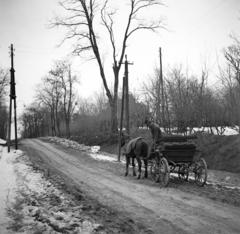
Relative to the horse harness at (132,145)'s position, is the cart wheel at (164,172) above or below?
below

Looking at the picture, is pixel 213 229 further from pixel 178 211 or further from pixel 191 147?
pixel 191 147

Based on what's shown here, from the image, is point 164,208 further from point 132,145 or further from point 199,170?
point 132,145

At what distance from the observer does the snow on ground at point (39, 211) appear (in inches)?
219

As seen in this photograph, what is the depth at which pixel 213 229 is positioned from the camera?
566cm

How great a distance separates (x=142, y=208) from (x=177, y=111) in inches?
594

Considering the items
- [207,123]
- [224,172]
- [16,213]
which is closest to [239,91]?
[207,123]

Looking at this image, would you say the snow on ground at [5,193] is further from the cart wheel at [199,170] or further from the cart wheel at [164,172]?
the cart wheel at [199,170]

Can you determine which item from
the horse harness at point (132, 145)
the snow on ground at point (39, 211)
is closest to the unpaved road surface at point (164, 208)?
the snow on ground at point (39, 211)

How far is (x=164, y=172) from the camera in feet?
33.4

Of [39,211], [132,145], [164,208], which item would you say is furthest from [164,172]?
[39,211]

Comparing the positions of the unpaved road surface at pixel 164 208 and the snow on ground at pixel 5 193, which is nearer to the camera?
the snow on ground at pixel 5 193

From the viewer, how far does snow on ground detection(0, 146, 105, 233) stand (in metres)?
5.57

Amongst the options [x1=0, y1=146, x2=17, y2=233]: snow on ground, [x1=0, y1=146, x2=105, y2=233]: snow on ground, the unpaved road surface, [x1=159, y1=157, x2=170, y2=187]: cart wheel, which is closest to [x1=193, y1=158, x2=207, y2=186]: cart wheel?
[x1=159, y1=157, x2=170, y2=187]: cart wheel

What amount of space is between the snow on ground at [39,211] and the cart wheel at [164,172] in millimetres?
3111
